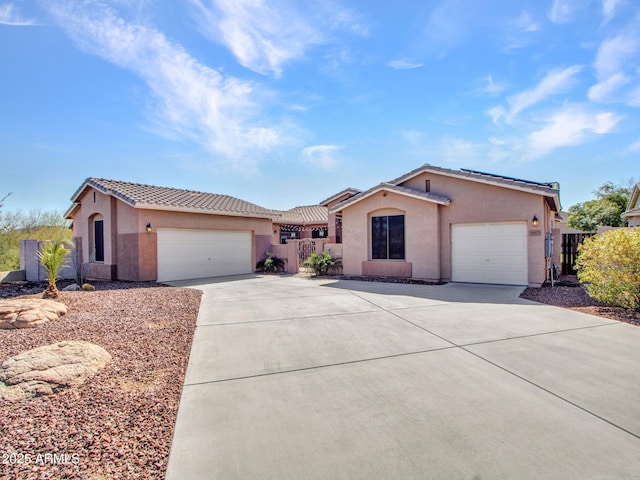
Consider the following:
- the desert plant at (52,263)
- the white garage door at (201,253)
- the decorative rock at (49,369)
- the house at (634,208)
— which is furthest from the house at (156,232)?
the house at (634,208)

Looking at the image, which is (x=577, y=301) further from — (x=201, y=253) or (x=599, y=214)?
(x=599, y=214)

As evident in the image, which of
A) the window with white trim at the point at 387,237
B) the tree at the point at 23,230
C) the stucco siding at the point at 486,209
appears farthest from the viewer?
the tree at the point at 23,230

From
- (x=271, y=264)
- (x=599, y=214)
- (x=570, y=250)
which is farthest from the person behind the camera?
(x=599, y=214)

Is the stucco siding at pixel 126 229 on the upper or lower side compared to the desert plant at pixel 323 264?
upper

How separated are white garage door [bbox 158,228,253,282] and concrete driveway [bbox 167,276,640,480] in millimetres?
8848

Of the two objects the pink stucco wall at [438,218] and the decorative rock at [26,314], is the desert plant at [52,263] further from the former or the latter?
the pink stucco wall at [438,218]

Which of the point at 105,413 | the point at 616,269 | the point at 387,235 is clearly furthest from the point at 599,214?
the point at 105,413

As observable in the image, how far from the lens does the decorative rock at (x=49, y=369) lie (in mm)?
3771

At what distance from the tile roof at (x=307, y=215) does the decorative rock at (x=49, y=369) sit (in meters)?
20.8

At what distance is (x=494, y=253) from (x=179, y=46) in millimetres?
12855

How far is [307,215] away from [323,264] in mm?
15264

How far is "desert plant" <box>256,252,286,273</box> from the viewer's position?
1802 cm

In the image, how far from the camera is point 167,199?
15.0 meters

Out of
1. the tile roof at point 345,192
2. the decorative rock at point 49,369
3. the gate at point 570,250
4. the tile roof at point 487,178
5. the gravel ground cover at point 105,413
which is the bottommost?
the gravel ground cover at point 105,413
